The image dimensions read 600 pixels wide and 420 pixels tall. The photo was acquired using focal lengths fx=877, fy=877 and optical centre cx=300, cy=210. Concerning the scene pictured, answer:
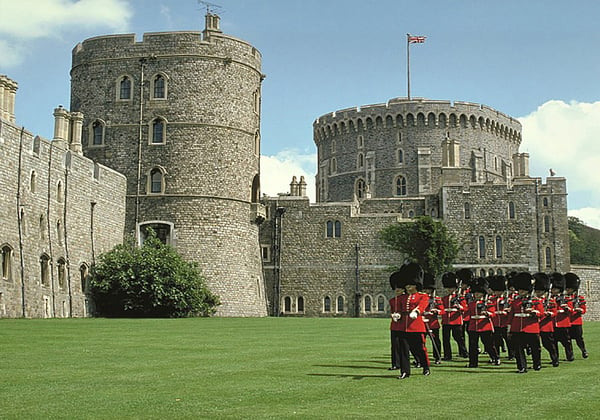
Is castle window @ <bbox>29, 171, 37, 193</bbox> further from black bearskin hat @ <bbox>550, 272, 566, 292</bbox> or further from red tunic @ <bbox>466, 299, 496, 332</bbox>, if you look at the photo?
black bearskin hat @ <bbox>550, 272, 566, 292</bbox>

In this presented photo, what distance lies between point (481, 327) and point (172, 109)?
33531 mm

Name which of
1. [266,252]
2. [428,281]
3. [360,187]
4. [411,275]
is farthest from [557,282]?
[360,187]

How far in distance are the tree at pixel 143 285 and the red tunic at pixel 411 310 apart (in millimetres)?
28921

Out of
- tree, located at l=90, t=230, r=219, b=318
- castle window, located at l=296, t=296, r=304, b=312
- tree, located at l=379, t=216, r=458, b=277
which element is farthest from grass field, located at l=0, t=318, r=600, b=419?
castle window, located at l=296, t=296, r=304, b=312

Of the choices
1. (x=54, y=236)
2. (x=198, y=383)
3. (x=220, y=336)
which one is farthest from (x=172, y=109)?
(x=198, y=383)

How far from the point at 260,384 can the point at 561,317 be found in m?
8.52

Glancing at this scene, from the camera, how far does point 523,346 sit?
52.7 feet

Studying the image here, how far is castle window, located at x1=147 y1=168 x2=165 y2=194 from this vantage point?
158 feet

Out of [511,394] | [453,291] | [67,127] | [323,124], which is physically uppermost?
[323,124]

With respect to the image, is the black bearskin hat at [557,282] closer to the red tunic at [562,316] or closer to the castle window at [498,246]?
the red tunic at [562,316]

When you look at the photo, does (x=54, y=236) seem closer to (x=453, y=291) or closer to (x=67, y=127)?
(x=67, y=127)

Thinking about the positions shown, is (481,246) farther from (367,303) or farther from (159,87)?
(159,87)

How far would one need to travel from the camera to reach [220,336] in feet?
81.0

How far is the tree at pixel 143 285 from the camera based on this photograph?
42.5 m
